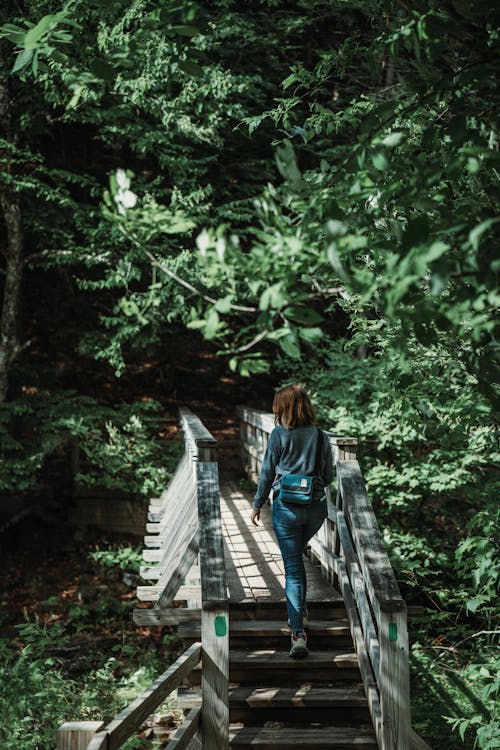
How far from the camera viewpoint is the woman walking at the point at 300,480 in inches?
186

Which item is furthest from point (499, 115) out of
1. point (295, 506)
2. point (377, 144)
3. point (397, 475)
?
point (397, 475)

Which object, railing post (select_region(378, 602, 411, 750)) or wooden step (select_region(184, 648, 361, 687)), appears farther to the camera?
wooden step (select_region(184, 648, 361, 687))

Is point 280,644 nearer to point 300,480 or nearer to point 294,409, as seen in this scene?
point 300,480

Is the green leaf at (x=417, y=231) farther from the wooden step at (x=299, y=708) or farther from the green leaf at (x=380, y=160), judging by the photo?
the wooden step at (x=299, y=708)

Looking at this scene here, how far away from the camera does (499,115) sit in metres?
2.68

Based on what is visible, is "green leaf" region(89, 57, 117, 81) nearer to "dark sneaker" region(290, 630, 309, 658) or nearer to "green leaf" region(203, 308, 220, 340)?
"green leaf" region(203, 308, 220, 340)

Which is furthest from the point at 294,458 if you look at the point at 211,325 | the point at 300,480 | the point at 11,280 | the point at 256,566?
the point at 11,280

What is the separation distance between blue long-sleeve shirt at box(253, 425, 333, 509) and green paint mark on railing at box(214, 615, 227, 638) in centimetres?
104

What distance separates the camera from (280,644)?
499 cm

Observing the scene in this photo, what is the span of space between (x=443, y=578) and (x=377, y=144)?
25.9 feet

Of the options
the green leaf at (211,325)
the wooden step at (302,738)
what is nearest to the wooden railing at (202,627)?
the wooden step at (302,738)

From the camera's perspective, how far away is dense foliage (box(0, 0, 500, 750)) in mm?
2166

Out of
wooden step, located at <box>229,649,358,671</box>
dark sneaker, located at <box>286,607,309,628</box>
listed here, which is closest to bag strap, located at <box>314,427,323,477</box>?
dark sneaker, located at <box>286,607,309,628</box>

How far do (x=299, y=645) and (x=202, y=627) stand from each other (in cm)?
109
